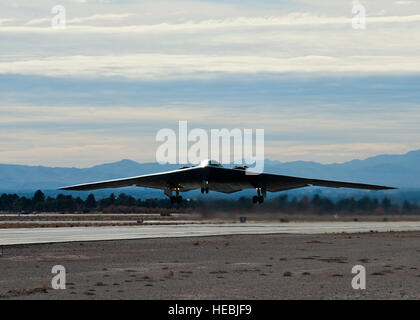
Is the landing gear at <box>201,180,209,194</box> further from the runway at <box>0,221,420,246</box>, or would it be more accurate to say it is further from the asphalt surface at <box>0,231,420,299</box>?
the asphalt surface at <box>0,231,420,299</box>

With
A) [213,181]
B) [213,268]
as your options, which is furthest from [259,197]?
[213,268]

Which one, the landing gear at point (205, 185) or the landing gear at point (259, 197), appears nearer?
the landing gear at point (205, 185)

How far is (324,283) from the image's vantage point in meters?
27.7

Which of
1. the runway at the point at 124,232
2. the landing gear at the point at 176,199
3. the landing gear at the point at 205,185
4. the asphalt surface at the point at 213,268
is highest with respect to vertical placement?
the landing gear at the point at 205,185

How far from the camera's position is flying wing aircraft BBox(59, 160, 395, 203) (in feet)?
204

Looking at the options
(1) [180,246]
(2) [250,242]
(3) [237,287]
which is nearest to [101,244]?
(1) [180,246]

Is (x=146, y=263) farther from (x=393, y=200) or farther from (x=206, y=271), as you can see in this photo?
(x=393, y=200)

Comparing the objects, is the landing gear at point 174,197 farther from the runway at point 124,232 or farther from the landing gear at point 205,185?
the landing gear at point 205,185

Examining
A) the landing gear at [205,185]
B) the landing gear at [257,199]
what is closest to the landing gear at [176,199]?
the landing gear at [205,185]

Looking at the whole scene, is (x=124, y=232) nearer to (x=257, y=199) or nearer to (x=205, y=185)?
(x=205, y=185)

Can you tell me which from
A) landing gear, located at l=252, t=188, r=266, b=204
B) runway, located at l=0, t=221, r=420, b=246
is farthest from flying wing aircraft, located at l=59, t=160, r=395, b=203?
runway, located at l=0, t=221, r=420, b=246

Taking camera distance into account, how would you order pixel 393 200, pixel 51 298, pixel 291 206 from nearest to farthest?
pixel 51 298
pixel 291 206
pixel 393 200

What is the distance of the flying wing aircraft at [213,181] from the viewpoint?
204 ft

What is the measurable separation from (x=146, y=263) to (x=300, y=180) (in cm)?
3684
